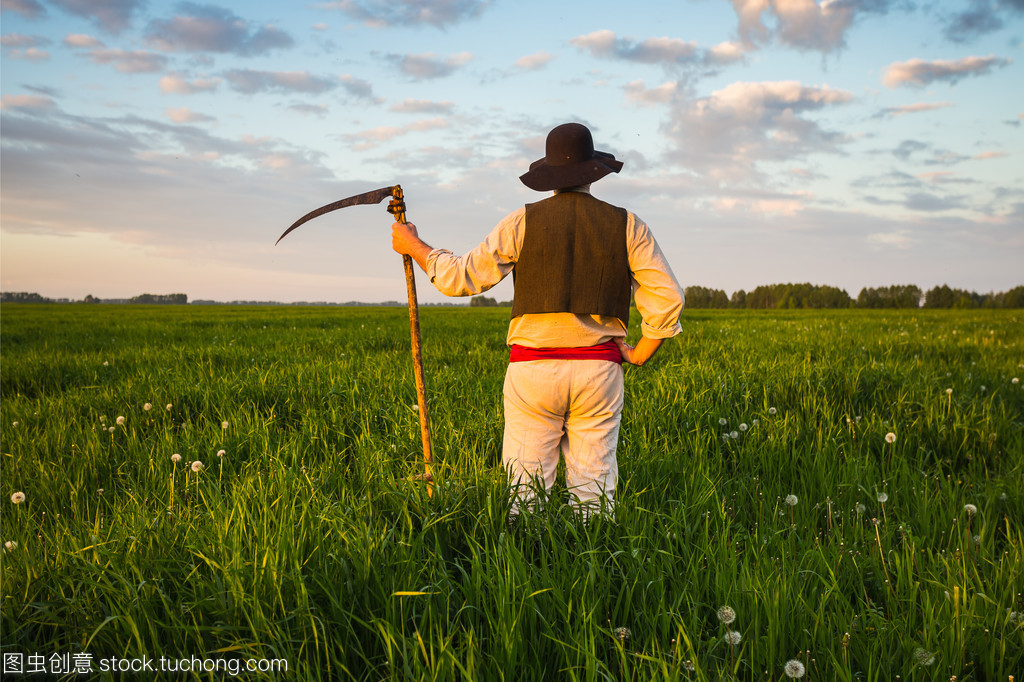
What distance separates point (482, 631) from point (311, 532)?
0.91 meters

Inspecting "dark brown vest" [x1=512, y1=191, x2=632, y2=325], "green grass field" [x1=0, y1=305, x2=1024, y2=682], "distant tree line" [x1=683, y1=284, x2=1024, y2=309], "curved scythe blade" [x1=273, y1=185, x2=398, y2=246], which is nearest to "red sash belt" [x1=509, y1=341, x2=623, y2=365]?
"dark brown vest" [x1=512, y1=191, x2=632, y2=325]

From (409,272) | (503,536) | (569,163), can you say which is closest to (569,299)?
(569,163)

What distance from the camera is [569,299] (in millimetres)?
3184

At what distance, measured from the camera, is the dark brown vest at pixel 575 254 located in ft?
10.3

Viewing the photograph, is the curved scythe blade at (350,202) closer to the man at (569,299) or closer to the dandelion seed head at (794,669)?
the man at (569,299)

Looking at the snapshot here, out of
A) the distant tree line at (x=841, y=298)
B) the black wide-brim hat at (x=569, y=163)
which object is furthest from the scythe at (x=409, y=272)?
the distant tree line at (x=841, y=298)

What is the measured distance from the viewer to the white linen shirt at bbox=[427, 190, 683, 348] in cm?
323

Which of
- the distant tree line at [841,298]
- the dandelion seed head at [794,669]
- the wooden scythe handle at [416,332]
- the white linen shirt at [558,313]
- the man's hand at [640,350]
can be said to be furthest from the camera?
the distant tree line at [841,298]

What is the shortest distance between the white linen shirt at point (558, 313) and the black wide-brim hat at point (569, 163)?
8.5 inches

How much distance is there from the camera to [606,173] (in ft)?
10.5

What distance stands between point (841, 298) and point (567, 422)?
109m

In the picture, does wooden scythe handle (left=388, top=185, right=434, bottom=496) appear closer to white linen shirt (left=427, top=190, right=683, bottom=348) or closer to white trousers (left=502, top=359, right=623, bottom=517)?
white linen shirt (left=427, top=190, right=683, bottom=348)

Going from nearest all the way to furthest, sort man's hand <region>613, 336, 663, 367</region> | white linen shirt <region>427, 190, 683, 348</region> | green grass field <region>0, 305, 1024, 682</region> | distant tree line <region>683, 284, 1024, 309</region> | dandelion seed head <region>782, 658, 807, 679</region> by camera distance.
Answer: dandelion seed head <region>782, 658, 807, 679</region> < green grass field <region>0, 305, 1024, 682</region> < white linen shirt <region>427, 190, 683, 348</region> < man's hand <region>613, 336, 663, 367</region> < distant tree line <region>683, 284, 1024, 309</region>

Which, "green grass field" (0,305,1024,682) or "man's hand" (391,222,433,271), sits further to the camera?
"man's hand" (391,222,433,271)
